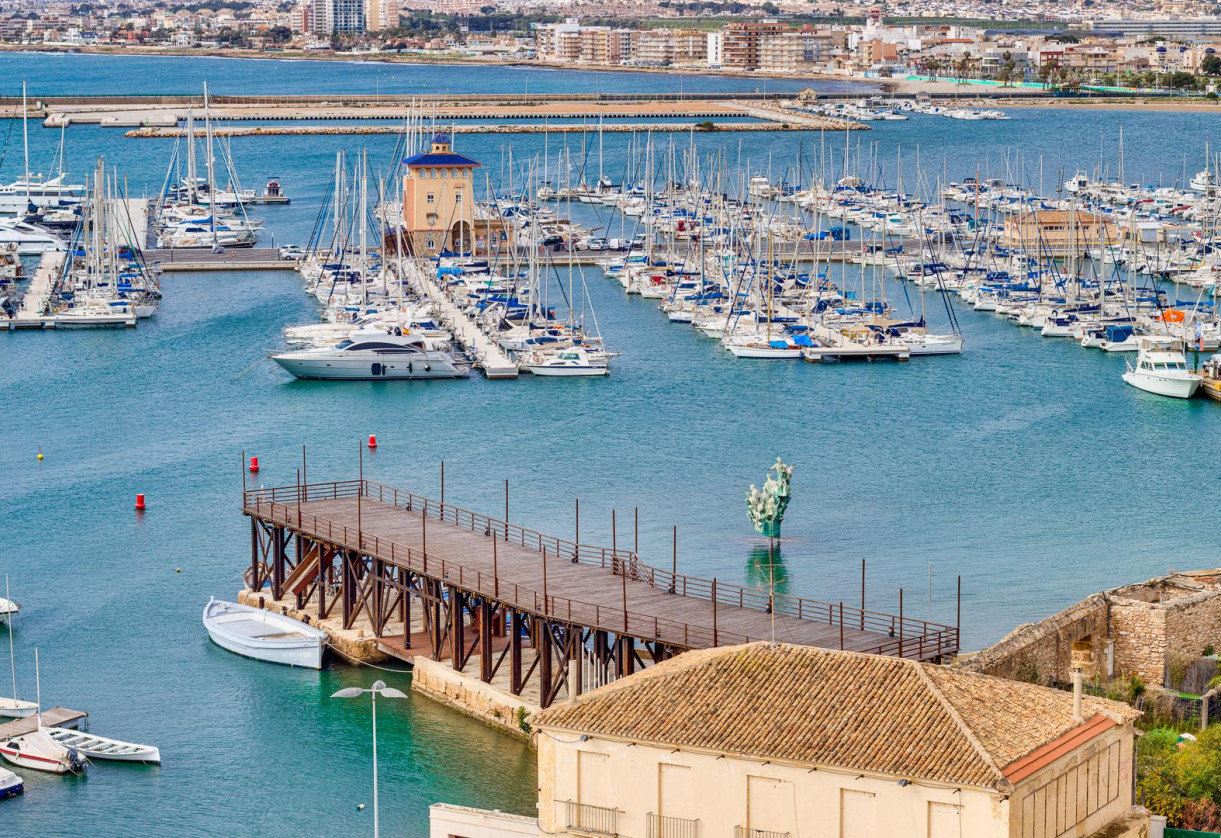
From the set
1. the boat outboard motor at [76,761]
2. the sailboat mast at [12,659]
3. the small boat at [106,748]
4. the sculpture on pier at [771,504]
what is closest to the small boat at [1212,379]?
the sculpture on pier at [771,504]

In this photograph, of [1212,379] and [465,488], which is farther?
[1212,379]

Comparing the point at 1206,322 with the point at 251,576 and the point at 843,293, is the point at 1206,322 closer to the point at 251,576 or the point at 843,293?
the point at 843,293

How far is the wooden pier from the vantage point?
104 ft

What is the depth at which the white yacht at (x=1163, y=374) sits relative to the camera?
6247 cm

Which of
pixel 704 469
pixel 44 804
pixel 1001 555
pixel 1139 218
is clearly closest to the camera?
pixel 44 804

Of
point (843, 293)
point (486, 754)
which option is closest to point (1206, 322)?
point (843, 293)

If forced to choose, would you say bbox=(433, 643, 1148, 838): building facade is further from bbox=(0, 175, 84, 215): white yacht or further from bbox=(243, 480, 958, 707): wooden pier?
bbox=(0, 175, 84, 215): white yacht

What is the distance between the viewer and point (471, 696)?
34250 millimetres

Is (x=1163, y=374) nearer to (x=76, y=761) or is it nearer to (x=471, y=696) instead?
(x=471, y=696)

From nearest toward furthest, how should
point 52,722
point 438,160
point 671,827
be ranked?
point 671,827, point 52,722, point 438,160

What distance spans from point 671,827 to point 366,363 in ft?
141

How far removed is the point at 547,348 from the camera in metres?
67.2

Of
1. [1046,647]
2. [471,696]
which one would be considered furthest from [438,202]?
[1046,647]

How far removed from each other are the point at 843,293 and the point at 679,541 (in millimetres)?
33178
